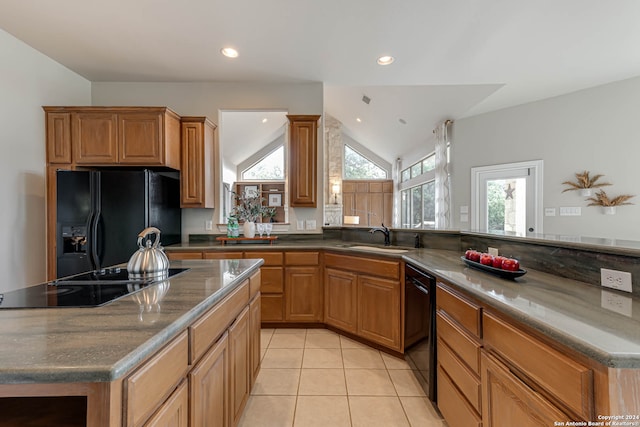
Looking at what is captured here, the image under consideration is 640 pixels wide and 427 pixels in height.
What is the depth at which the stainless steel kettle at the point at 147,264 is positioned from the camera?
4.80ft

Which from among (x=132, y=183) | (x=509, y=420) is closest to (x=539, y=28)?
(x=509, y=420)

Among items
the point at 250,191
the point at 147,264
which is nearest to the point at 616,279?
the point at 147,264

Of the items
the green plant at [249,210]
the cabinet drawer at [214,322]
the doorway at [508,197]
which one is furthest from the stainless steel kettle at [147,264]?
the doorway at [508,197]

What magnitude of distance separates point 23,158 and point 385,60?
3698 mm

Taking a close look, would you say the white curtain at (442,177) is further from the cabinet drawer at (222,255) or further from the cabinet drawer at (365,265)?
the cabinet drawer at (222,255)

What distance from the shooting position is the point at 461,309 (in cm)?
138

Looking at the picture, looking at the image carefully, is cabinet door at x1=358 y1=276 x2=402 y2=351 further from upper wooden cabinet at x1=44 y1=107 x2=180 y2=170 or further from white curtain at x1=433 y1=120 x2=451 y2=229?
white curtain at x1=433 y1=120 x2=451 y2=229

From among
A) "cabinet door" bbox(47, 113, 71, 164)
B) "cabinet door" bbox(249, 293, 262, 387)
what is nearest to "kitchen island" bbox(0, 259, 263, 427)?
"cabinet door" bbox(249, 293, 262, 387)

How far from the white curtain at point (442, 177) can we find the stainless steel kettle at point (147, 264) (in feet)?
15.4

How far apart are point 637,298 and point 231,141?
4008 mm

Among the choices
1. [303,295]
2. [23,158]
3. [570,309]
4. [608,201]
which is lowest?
[303,295]

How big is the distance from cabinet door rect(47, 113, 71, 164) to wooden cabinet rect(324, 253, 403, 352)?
9.49 ft

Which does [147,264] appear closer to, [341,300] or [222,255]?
[222,255]

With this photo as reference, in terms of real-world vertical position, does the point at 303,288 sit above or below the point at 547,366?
below
